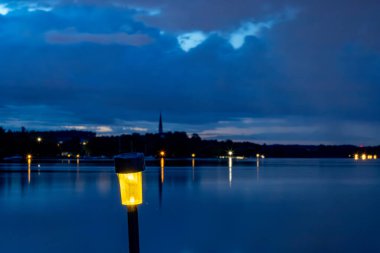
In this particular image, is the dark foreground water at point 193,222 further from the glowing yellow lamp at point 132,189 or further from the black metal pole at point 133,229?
the glowing yellow lamp at point 132,189

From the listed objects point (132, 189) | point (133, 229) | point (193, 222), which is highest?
point (132, 189)

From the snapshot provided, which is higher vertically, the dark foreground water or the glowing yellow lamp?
the glowing yellow lamp

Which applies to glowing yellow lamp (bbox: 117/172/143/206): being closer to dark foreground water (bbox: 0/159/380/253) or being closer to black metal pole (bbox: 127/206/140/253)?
black metal pole (bbox: 127/206/140/253)

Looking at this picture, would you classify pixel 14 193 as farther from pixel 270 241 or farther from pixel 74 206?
pixel 270 241

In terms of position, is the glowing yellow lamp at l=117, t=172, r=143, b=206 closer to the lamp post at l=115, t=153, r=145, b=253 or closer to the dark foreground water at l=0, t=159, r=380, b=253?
the lamp post at l=115, t=153, r=145, b=253

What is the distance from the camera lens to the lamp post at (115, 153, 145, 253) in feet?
21.2

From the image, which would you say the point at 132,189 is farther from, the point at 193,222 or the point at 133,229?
the point at 193,222

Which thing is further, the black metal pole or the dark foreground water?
the dark foreground water

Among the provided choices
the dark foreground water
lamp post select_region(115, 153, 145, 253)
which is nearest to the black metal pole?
lamp post select_region(115, 153, 145, 253)

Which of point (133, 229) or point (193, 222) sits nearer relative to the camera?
point (133, 229)


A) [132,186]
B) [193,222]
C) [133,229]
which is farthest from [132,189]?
[193,222]

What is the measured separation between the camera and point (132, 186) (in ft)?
21.3

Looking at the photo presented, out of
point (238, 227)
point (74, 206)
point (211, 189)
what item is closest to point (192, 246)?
point (238, 227)

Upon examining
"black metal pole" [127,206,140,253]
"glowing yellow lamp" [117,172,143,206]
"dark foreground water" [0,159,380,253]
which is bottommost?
"dark foreground water" [0,159,380,253]
